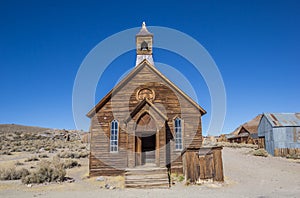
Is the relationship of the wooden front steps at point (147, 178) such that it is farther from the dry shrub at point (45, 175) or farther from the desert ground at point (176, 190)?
the dry shrub at point (45, 175)

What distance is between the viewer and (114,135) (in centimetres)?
1384

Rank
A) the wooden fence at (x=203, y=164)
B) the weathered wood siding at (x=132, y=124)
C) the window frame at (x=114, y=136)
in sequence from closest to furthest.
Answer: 1. the wooden fence at (x=203, y=164)
2. the weathered wood siding at (x=132, y=124)
3. the window frame at (x=114, y=136)

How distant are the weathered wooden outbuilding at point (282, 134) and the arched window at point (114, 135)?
22.1 meters

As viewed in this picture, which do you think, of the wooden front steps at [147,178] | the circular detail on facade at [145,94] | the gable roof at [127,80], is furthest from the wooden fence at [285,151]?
the wooden front steps at [147,178]

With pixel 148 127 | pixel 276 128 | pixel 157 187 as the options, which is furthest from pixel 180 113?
pixel 276 128

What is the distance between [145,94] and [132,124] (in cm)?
242

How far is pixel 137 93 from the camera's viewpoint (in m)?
14.6

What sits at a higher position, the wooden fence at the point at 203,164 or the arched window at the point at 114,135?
the arched window at the point at 114,135

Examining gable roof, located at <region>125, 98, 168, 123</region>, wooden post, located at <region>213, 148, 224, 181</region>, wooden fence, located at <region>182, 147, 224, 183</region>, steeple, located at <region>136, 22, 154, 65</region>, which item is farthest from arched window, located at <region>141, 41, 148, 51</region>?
wooden post, located at <region>213, 148, 224, 181</region>

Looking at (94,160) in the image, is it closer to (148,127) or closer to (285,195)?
(148,127)

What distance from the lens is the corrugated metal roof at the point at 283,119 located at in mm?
28297

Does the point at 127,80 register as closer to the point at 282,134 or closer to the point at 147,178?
the point at 147,178

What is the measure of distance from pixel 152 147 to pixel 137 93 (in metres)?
3.76

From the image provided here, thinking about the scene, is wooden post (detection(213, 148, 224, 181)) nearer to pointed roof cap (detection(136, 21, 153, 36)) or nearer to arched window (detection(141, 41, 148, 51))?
arched window (detection(141, 41, 148, 51))
